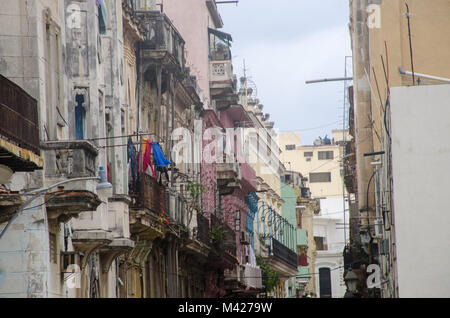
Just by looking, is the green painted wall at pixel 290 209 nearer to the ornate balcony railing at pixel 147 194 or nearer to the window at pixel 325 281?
the window at pixel 325 281

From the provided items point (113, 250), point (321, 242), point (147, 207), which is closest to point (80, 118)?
point (113, 250)

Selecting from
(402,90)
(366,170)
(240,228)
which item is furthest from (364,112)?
(402,90)

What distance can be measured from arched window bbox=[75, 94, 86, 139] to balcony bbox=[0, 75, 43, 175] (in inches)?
185

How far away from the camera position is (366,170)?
48.0 meters

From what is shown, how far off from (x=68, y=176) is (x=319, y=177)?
9454 centimetres

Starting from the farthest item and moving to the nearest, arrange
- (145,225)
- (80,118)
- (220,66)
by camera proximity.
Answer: (220,66), (145,225), (80,118)

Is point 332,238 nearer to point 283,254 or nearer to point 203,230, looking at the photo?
point 283,254

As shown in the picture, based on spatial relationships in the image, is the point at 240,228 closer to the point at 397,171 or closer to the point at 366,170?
the point at 366,170

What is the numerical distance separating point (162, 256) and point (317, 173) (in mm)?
78671

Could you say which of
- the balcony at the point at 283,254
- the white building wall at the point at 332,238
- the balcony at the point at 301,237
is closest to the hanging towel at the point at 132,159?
the balcony at the point at 283,254

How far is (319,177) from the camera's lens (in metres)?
114

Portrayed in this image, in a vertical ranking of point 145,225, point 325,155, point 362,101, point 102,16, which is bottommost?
point 145,225

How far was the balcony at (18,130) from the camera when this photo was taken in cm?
1723

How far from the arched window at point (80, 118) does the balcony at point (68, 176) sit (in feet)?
11.1
